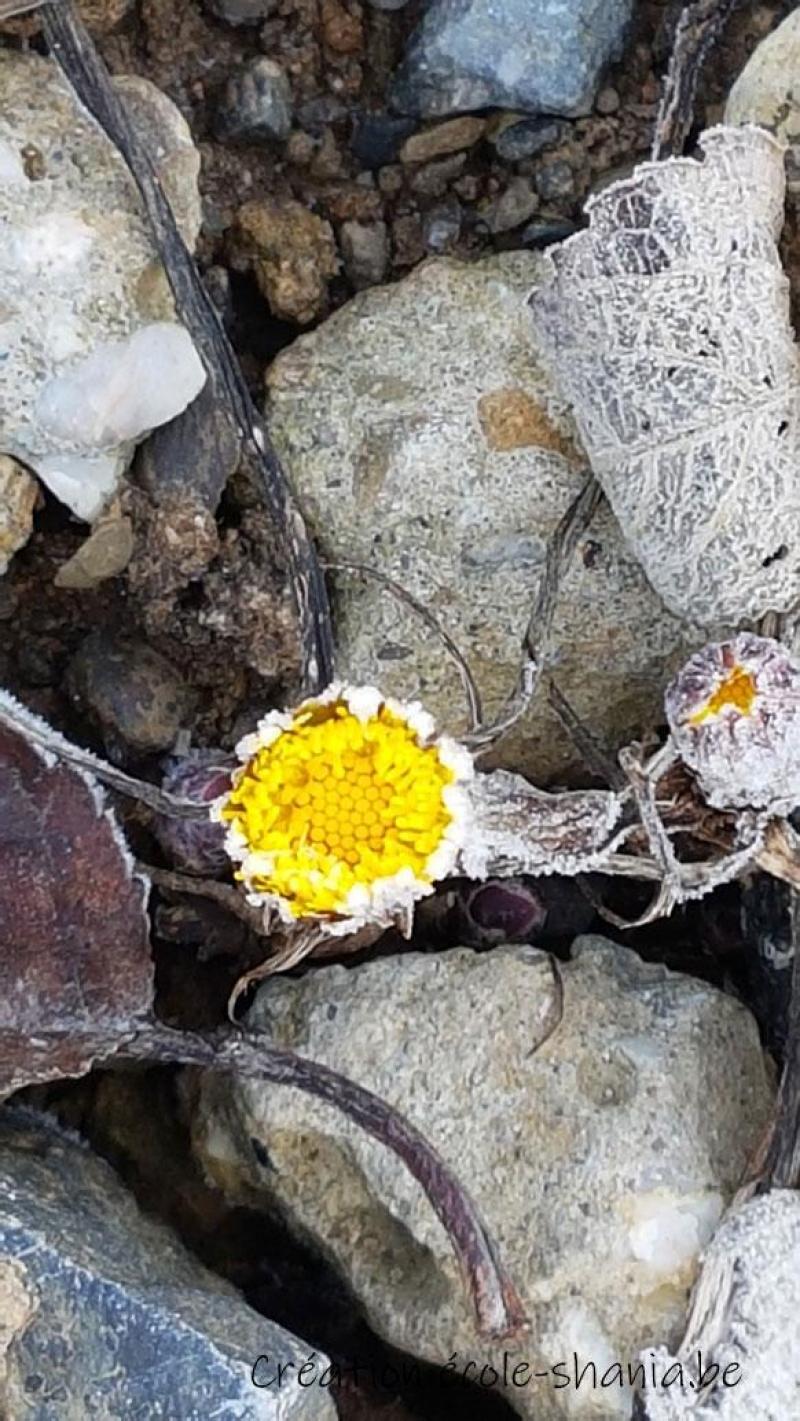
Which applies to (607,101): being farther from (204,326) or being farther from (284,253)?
(204,326)

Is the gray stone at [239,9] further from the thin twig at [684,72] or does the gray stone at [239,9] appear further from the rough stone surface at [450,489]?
the thin twig at [684,72]

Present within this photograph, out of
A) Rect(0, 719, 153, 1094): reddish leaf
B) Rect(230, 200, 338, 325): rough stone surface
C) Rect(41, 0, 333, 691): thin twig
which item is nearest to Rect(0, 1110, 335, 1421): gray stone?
Rect(0, 719, 153, 1094): reddish leaf

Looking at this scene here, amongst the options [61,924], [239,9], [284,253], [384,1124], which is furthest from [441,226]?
[384,1124]

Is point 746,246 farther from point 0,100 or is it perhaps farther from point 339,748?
point 0,100

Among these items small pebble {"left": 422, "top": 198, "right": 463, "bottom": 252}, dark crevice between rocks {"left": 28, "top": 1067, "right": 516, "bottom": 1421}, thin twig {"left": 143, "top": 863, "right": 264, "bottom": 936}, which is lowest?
dark crevice between rocks {"left": 28, "top": 1067, "right": 516, "bottom": 1421}

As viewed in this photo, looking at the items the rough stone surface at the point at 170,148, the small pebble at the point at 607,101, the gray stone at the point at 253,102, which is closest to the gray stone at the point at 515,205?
the small pebble at the point at 607,101

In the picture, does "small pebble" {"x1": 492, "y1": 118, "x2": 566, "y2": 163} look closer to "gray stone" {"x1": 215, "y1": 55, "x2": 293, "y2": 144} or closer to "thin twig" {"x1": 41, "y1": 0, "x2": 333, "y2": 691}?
"gray stone" {"x1": 215, "y1": 55, "x2": 293, "y2": 144}

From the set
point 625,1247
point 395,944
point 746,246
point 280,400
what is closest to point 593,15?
point 746,246
